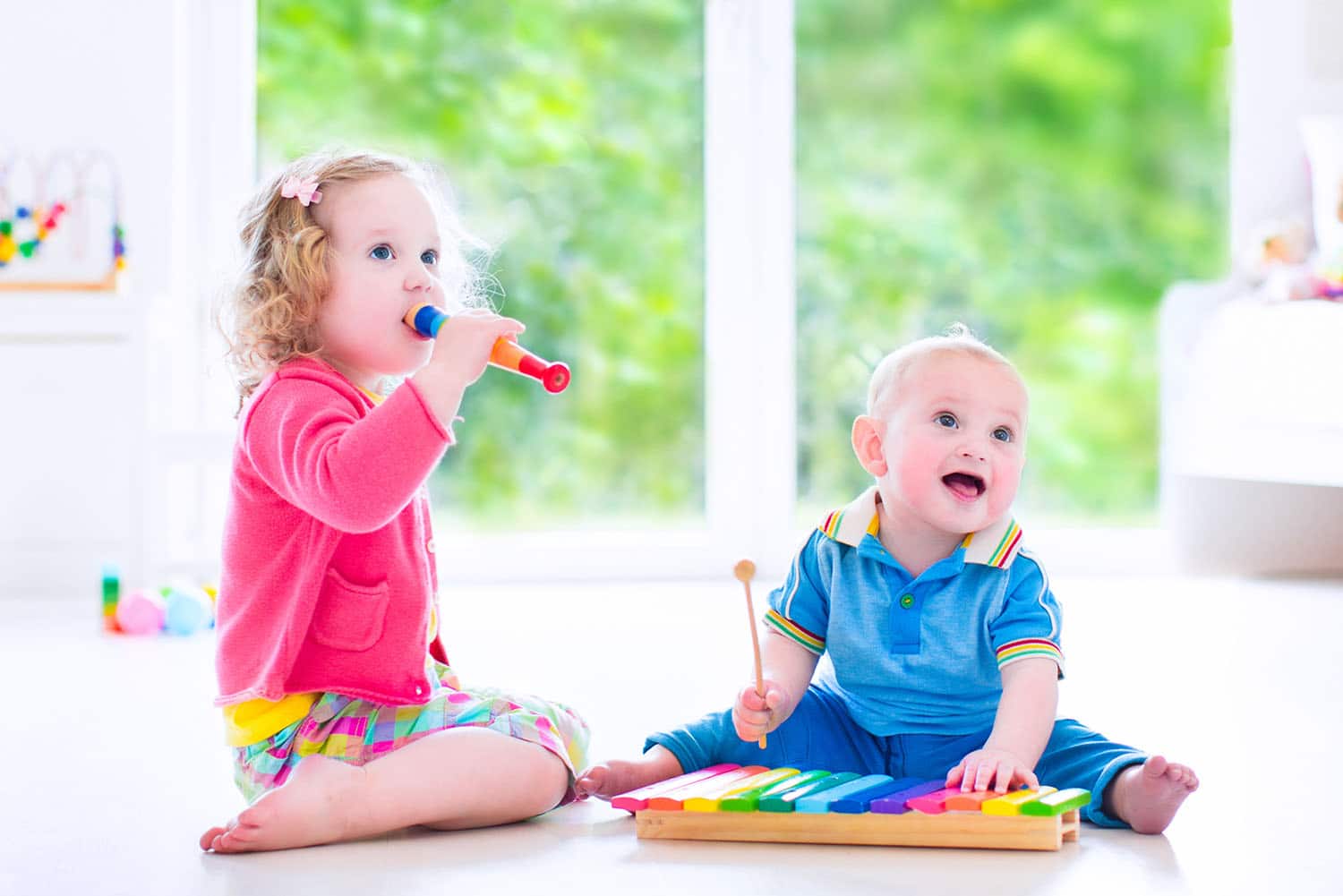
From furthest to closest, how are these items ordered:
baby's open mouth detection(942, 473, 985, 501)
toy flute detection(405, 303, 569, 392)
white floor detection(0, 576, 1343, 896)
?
baby's open mouth detection(942, 473, 985, 501), toy flute detection(405, 303, 569, 392), white floor detection(0, 576, 1343, 896)

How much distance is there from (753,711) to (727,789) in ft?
0.22

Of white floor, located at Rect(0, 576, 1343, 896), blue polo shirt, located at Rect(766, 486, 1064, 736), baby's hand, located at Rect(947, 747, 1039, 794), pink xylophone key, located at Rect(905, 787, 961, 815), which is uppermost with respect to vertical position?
blue polo shirt, located at Rect(766, 486, 1064, 736)

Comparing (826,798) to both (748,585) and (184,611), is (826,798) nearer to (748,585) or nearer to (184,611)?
(748,585)

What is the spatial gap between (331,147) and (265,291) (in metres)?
0.15

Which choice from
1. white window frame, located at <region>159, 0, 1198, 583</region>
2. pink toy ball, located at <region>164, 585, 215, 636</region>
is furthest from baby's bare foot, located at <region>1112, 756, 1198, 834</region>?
white window frame, located at <region>159, 0, 1198, 583</region>

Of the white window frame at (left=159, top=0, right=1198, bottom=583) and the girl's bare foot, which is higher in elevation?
the white window frame at (left=159, top=0, right=1198, bottom=583)

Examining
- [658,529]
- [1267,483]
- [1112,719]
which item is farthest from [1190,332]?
[1112,719]

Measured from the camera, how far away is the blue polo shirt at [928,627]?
110 cm

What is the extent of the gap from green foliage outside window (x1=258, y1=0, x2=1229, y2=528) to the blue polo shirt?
188 centimetres

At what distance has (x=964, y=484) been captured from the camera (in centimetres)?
112

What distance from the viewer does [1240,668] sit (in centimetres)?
175

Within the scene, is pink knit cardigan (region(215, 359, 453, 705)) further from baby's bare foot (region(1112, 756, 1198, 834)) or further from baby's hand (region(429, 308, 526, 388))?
baby's bare foot (region(1112, 756, 1198, 834))

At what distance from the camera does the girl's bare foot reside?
111 centimetres

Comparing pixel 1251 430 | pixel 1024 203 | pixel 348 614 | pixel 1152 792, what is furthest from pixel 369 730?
pixel 1024 203
